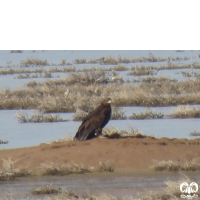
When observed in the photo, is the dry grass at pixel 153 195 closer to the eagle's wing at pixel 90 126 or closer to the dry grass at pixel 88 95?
the eagle's wing at pixel 90 126

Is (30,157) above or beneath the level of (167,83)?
beneath

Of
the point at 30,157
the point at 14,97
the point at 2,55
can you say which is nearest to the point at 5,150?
the point at 30,157

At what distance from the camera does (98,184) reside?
1480cm

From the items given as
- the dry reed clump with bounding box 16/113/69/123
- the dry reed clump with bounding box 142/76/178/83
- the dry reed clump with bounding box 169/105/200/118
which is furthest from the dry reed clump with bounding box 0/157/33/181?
the dry reed clump with bounding box 142/76/178/83

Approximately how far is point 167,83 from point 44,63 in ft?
68.2

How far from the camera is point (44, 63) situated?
53281 millimetres

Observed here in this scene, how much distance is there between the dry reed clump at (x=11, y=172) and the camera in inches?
618

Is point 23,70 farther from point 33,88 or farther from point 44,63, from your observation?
point 33,88

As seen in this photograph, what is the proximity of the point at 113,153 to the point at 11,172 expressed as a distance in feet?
7.39

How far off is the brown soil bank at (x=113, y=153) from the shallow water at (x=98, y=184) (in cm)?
70

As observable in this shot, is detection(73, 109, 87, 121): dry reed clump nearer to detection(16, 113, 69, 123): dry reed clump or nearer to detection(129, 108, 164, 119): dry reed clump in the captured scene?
detection(16, 113, 69, 123): dry reed clump

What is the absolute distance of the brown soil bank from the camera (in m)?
16.5

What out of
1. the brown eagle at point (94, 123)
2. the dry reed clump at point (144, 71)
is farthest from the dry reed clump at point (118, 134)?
the dry reed clump at point (144, 71)
